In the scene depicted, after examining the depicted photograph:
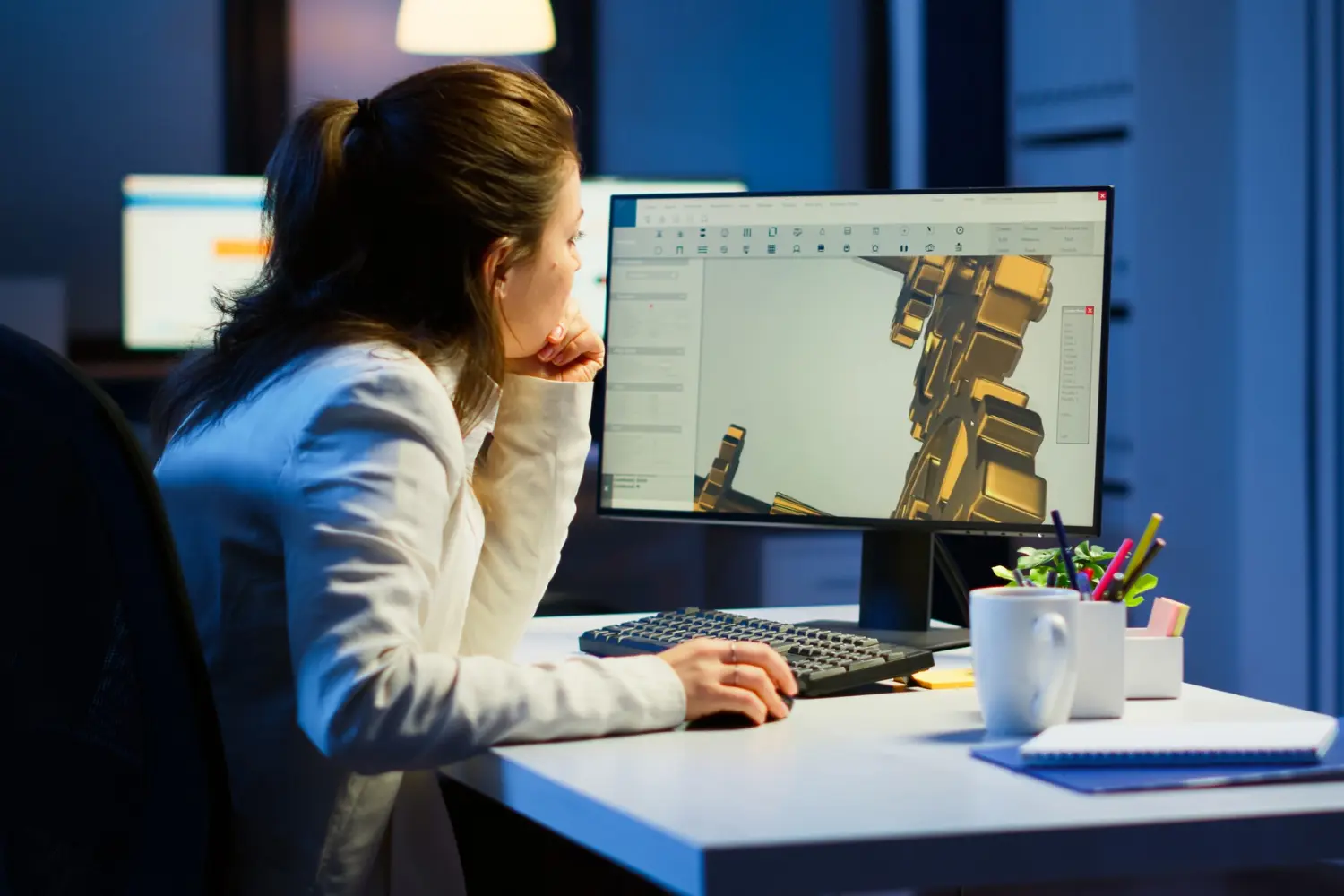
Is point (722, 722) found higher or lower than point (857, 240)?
lower

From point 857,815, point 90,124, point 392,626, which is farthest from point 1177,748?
point 90,124

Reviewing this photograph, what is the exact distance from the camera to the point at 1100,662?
3.79 ft

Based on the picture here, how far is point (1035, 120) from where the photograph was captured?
3.91 metres

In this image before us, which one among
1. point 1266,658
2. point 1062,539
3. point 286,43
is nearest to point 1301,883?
point 1062,539

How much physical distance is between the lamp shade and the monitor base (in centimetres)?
241

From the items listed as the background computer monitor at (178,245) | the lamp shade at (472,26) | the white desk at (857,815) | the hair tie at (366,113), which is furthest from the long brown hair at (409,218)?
the background computer monitor at (178,245)

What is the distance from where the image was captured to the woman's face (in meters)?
1.29

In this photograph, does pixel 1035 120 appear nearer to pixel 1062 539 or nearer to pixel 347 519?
pixel 1062 539

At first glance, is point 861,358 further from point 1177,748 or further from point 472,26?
point 472,26

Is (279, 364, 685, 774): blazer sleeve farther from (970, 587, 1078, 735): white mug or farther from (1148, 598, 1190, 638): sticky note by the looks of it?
(1148, 598, 1190, 638): sticky note

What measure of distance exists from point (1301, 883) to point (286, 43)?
11.6ft

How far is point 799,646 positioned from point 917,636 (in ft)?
0.73

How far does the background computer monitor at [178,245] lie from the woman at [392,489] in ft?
8.77

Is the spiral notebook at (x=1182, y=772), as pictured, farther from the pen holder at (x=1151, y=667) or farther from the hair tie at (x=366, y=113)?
the hair tie at (x=366, y=113)
